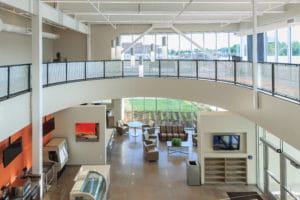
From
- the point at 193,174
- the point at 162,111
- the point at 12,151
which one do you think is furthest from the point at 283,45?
the point at 12,151

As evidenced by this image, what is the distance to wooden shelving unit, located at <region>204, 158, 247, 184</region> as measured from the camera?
1245 centimetres

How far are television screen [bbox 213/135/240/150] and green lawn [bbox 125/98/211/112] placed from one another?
1003 centimetres

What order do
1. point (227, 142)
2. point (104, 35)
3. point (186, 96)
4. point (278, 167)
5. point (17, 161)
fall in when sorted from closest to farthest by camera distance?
point (17, 161) < point (278, 167) < point (227, 142) < point (186, 96) < point (104, 35)

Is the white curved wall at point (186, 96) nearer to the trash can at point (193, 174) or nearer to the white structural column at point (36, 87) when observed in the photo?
the white structural column at point (36, 87)

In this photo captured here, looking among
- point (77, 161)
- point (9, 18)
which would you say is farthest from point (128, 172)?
point (9, 18)

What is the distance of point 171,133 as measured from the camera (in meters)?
19.8

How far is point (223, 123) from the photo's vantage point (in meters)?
12.2

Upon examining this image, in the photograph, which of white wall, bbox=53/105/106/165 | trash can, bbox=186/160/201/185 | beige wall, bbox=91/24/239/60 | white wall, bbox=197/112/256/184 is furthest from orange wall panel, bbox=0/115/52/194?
beige wall, bbox=91/24/239/60

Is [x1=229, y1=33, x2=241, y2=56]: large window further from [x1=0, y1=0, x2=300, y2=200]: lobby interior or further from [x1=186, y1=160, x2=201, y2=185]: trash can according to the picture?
[x1=186, y1=160, x2=201, y2=185]: trash can

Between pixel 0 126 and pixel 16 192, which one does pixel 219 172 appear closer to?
pixel 16 192

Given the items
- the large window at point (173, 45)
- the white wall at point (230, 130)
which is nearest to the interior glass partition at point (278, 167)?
the white wall at point (230, 130)

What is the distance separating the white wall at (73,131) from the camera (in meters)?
14.4

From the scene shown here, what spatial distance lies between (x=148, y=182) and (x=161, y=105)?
10.8 metres

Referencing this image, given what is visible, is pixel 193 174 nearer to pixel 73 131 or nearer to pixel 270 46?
pixel 73 131
